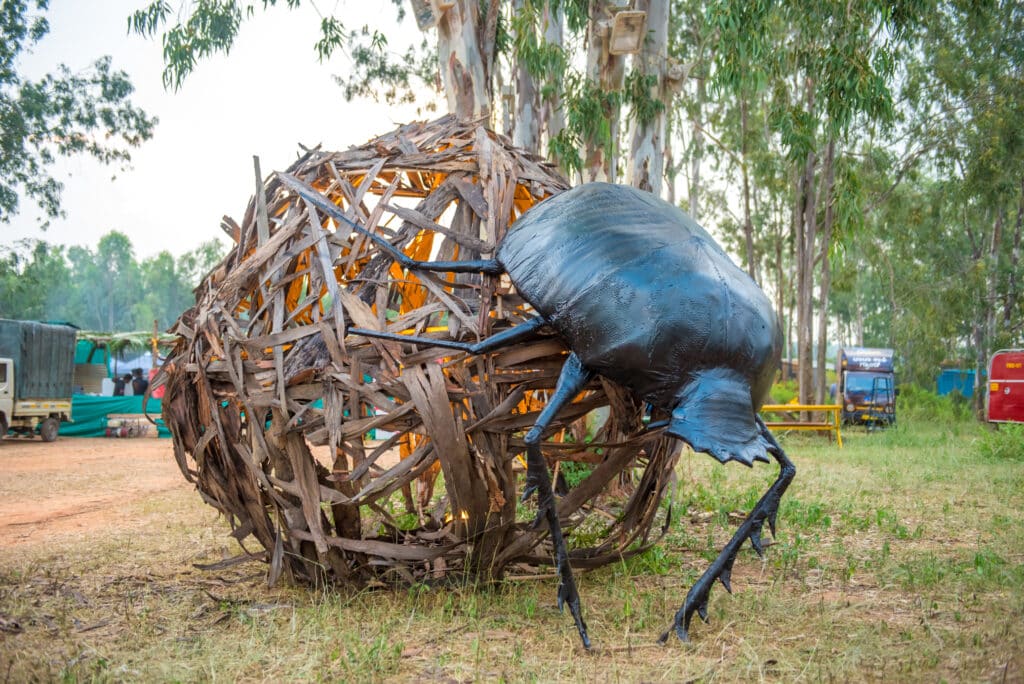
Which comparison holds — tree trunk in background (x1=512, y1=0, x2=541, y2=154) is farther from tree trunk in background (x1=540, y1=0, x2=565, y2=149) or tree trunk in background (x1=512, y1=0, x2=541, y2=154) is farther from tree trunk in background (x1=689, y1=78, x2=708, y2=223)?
tree trunk in background (x1=689, y1=78, x2=708, y2=223)

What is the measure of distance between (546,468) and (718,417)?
723 mm

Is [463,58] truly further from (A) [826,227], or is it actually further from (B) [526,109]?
(A) [826,227]

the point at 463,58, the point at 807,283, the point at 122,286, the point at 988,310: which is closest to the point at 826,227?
the point at 807,283

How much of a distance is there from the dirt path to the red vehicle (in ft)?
43.0

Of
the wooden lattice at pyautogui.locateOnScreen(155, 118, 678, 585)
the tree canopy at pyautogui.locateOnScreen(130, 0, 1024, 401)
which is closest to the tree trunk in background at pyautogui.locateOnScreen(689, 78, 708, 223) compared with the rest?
the tree canopy at pyautogui.locateOnScreen(130, 0, 1024, 401)

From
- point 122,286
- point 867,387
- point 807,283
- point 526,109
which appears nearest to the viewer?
point 526,109

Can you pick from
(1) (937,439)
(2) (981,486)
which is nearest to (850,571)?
(2) (981,486)

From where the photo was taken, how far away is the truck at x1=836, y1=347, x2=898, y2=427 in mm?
19062

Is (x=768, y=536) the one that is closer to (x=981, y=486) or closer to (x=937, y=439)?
(x=981, y=486)

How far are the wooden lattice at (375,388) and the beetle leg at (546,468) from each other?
0.70ft

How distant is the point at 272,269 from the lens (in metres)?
3.80

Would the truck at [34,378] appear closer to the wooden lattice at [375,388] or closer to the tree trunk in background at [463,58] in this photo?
the tree trunk in background at [463,58]

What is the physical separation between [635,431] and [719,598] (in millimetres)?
926

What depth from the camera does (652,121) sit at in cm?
919
